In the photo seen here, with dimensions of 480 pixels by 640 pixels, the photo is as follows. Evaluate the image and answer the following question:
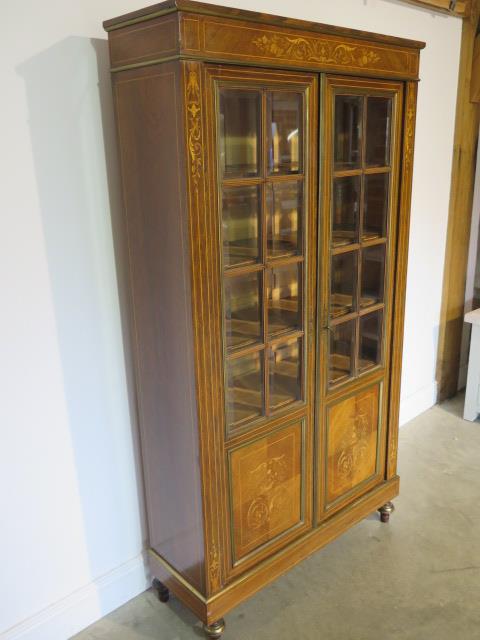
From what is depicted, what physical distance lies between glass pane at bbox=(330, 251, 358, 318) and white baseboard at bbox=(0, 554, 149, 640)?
3.66ft

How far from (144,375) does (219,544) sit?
55 cm

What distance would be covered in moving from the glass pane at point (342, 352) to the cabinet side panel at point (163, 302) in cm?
60

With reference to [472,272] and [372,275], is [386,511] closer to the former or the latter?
[372,275]

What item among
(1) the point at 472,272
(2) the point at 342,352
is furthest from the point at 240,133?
(1) the point at 472,272

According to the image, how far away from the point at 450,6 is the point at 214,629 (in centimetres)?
279

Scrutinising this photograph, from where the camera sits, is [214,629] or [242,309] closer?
[242,309]

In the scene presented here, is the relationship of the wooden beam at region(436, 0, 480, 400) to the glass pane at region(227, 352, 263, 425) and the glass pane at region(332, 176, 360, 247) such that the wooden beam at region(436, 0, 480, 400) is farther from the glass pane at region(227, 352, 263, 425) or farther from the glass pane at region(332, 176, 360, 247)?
the glass pane at region(227, 352, 263, 425)

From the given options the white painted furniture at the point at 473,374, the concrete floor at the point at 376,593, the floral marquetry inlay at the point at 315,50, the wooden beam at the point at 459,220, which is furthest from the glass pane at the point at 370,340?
the wooden beam at the point at 459,220

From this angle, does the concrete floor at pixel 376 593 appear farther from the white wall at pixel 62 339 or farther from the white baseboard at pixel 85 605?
the white wall at pixel 62 339

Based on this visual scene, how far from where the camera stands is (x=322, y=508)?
2.03m

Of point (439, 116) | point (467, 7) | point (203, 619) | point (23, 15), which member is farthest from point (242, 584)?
point (467, 7)

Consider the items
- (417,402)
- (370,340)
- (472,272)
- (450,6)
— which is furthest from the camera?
(472,272)

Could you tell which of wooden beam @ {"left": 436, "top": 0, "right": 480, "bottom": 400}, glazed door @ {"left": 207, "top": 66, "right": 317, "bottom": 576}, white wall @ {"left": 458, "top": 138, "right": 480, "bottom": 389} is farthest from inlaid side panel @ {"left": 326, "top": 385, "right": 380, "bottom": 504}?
white wall @ {"left": 458, "top": 138, "right": 480, "bottom": 389}

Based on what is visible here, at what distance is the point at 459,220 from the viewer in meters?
3.17
